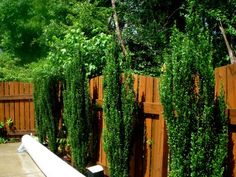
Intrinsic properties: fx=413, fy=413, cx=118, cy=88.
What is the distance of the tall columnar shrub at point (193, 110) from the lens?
11.6ft

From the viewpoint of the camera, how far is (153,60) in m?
11.7

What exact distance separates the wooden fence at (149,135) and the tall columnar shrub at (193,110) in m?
0.79

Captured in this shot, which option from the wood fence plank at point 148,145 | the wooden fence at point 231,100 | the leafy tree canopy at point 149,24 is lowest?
the wood fence plank at point 148,145

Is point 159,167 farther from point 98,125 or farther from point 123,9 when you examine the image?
point 123,9

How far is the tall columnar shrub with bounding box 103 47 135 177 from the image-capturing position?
5.14 m

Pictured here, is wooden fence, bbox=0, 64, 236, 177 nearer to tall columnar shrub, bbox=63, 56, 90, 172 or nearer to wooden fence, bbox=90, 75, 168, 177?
wooden fence, bbox=90, 75, 168, 177

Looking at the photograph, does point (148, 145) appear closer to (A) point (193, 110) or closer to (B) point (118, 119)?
(B) point (118, 119)

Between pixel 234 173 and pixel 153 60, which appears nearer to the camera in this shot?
pixel 234 173

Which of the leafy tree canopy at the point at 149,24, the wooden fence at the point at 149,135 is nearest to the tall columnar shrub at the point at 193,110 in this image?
the wooden fence at the point at 149,135

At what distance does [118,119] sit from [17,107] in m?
8.20

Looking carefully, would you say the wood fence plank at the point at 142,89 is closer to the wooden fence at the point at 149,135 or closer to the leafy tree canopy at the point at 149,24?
the wooden fence at the point at 149,135

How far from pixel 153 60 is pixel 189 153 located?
812 centimetres

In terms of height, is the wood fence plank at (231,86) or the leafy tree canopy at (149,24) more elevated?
the leafy tree canopy at (149,24)

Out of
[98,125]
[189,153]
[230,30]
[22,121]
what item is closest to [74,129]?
[98,125]
